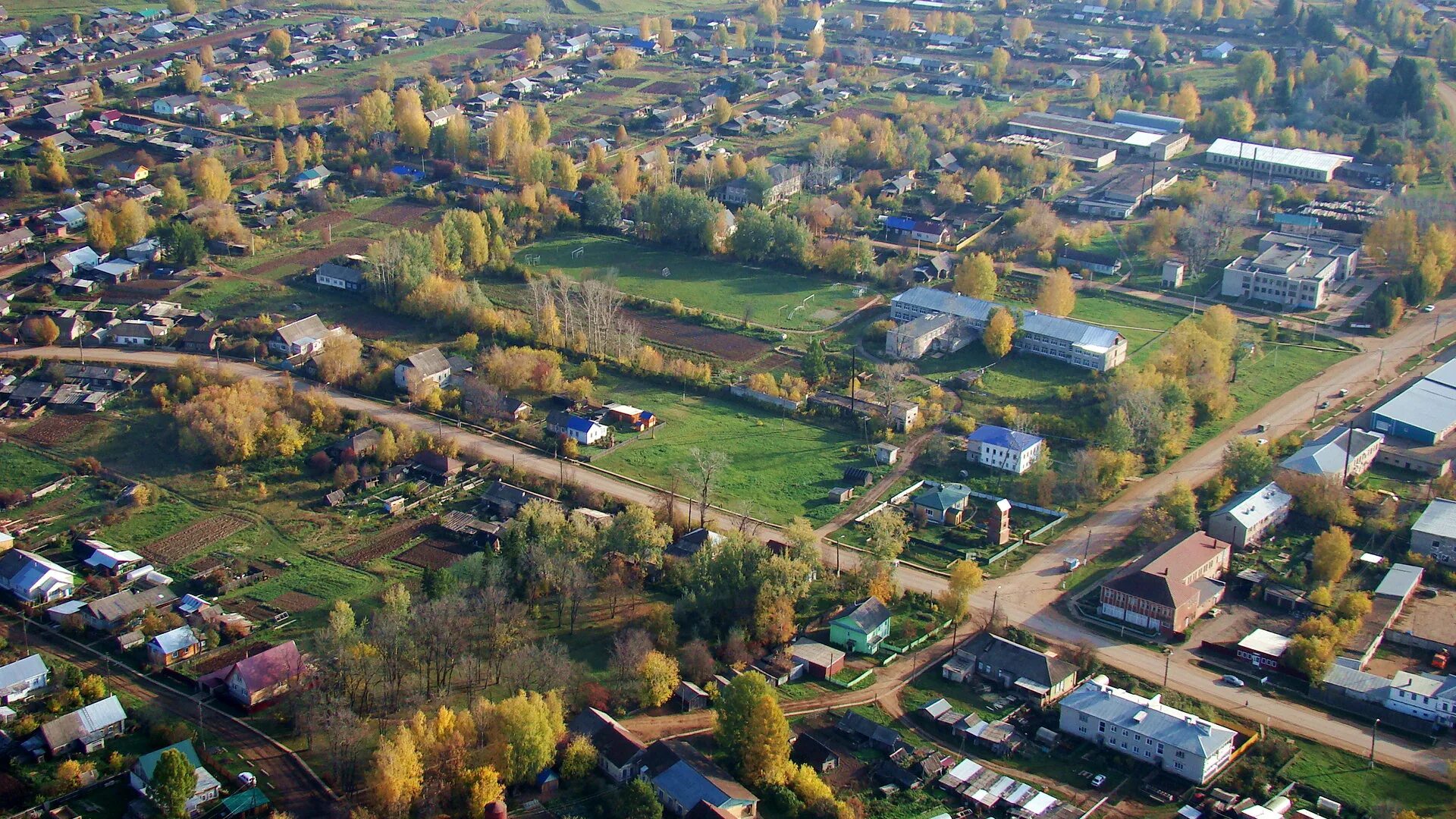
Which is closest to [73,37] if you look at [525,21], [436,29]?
[436,29]

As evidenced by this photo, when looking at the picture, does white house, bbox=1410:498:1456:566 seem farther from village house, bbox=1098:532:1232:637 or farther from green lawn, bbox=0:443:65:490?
green lawn, bbox=0:443:65:490

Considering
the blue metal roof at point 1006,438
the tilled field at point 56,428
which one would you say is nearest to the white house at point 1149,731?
the blue metal roof at point 1006,438

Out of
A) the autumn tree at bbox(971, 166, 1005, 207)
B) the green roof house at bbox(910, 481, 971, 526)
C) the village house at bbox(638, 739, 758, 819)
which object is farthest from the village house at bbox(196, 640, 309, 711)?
the autumn tree at bbox(971, 166, 1005, 207)

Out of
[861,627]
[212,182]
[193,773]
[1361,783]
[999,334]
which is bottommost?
[1361,783]

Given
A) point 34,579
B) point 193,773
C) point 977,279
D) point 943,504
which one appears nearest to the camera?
point 193,773

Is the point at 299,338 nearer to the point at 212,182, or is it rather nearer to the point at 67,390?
the point at 67,390

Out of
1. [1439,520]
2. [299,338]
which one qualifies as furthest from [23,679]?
[1439,520]
